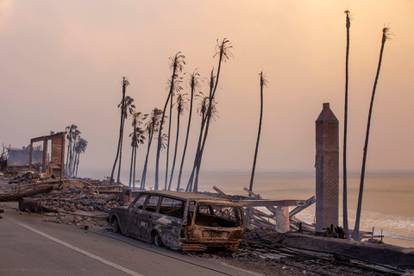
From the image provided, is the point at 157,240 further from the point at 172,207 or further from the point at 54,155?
the point at 54,155

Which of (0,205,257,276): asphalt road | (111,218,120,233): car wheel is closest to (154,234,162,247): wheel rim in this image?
(0,205,257,276): asphalt road

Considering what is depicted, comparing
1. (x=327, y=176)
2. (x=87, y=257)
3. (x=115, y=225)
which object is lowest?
(x=87, y=257)

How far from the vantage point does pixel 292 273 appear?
38.5ft

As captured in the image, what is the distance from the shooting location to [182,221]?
1394cm

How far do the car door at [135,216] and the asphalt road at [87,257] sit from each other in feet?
0.94

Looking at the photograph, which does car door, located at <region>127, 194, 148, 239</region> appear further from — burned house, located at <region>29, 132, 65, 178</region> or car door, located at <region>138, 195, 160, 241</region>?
burned house, located at <region>29, 132, 65, 178</region>

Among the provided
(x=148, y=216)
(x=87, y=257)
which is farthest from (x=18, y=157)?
(x=87, y=257)

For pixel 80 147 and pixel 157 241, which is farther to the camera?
pixel 80 147

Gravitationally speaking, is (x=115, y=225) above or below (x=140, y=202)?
below

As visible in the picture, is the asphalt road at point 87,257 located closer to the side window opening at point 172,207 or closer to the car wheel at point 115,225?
the car wheel at point 115,225

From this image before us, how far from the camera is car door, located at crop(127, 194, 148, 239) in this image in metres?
15.8

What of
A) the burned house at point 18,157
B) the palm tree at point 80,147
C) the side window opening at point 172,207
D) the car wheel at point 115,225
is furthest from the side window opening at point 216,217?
the palm tree at point 80,147

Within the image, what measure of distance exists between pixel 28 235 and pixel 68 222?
4789 millimetres

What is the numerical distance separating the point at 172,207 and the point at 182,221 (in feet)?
4.12
